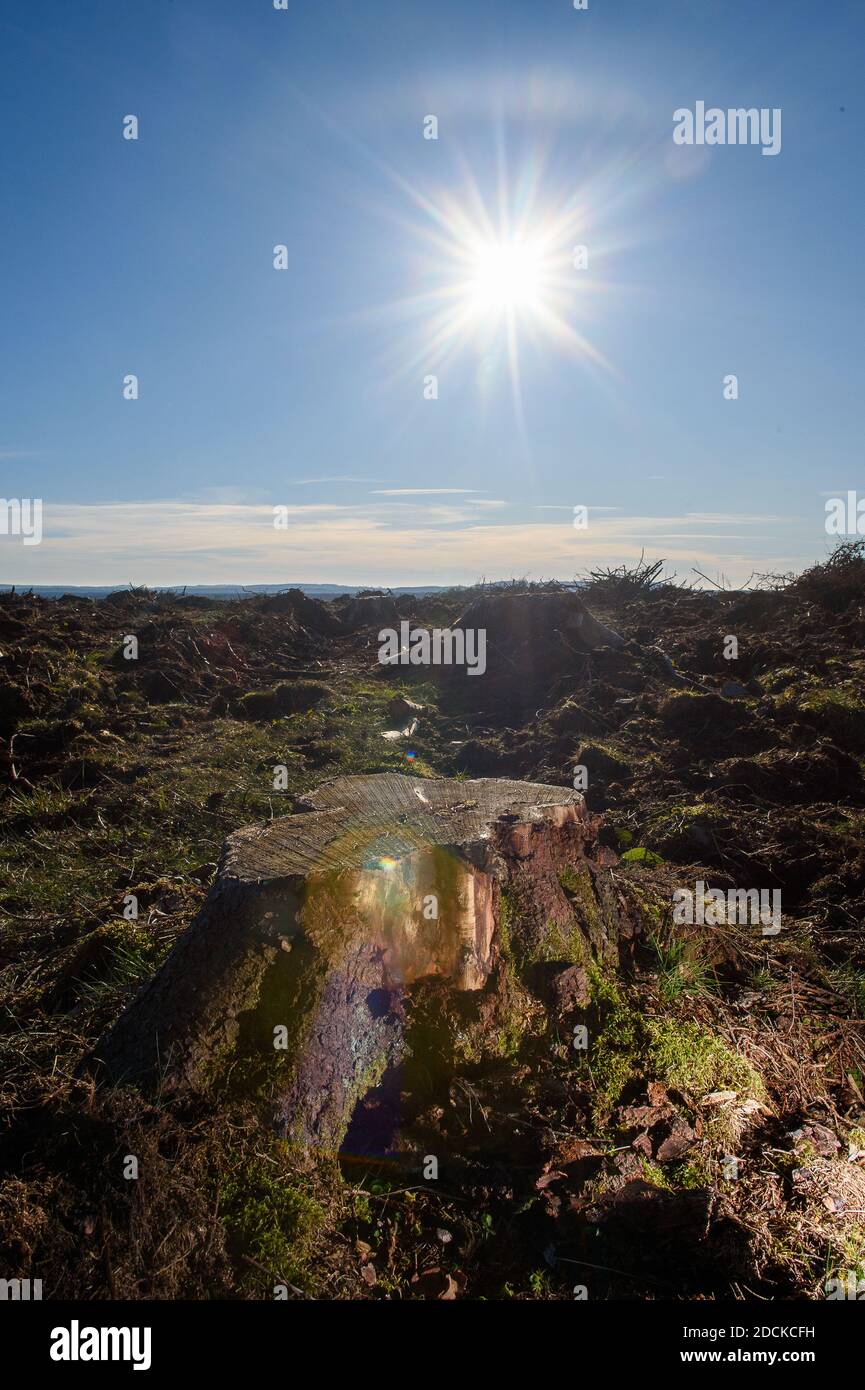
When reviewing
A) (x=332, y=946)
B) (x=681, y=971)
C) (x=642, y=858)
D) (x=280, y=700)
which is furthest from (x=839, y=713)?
(x=280, y=700)

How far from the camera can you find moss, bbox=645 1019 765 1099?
258 centimetres

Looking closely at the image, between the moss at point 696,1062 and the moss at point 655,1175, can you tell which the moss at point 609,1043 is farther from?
the moss at point 655,1175

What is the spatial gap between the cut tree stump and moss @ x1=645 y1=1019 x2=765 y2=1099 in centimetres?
37

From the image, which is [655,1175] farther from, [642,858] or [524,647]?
[524,647]

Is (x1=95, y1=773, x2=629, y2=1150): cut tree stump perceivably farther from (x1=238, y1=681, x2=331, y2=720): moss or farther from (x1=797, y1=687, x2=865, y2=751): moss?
(x1=238, y1=681, x2=331, y2=720): moss

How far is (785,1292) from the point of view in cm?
199

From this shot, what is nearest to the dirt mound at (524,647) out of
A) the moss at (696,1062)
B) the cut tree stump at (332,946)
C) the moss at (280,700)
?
the moss at (280,700)

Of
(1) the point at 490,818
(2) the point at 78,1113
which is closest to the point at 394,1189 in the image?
(2) the point at 78,1113

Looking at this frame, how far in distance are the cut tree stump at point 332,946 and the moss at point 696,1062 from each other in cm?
37

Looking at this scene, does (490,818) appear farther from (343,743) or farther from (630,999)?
(343,743)

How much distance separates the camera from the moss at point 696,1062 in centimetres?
258

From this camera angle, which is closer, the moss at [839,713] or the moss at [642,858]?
the moss at [642,858]
